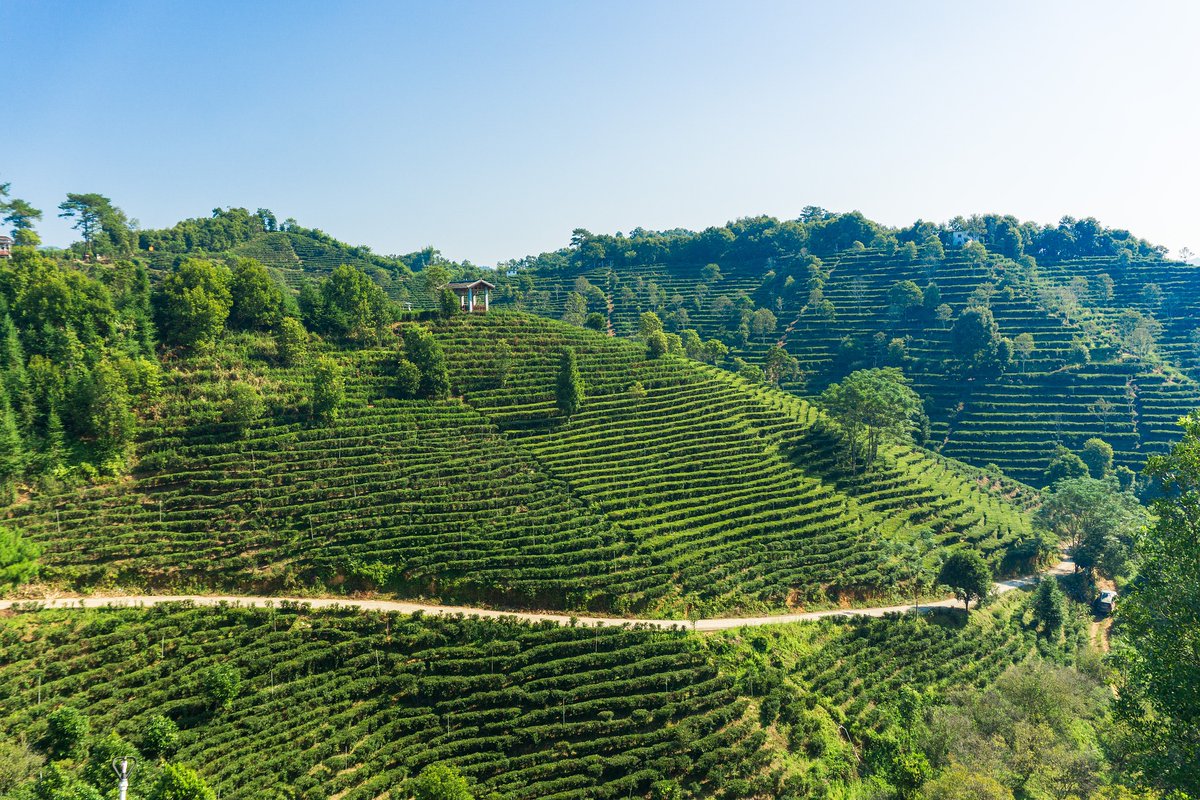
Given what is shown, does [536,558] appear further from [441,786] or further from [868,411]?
[868,411]

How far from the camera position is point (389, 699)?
99.8 feet

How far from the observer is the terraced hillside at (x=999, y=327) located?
71.8 m

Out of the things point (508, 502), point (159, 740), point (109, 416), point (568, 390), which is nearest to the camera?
point (159, 740)

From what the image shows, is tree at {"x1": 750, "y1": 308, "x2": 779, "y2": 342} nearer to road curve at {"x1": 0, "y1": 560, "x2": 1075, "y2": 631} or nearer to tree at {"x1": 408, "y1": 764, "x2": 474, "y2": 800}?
road curve at {"x1": 0, "y1": 560, "x2": 1075, "y2": 631}

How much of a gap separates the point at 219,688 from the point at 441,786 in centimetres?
1256

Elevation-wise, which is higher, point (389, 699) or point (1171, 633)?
point (1171, 633)

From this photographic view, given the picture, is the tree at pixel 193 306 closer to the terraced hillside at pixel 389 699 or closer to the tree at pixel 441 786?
the terraced hillside at pixel 389 699

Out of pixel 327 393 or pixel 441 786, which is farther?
pixel 327 393

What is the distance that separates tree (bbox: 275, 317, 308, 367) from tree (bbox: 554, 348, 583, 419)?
23.7 meters

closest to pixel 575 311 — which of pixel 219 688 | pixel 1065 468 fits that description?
pixel 1065 468

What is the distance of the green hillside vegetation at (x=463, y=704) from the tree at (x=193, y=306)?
27.7m

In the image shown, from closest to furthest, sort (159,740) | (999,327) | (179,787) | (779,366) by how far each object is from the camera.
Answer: (179,787)
(159,740)
(779,366)
(999,327)

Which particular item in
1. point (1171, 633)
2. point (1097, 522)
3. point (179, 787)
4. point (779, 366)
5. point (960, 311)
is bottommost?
point (1097, 522)

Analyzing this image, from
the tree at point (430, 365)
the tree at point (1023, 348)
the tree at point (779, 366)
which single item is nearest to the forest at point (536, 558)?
the tree at point (430, 365)
